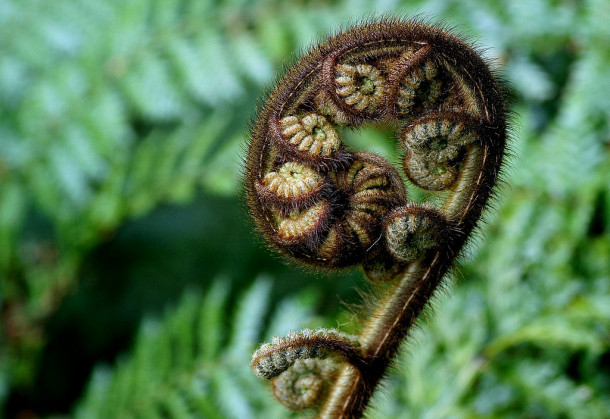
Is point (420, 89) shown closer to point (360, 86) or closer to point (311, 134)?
point (360, 86)

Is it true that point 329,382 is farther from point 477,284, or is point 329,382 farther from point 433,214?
point 477,284

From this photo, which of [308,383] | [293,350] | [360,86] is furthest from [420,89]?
[308,383]

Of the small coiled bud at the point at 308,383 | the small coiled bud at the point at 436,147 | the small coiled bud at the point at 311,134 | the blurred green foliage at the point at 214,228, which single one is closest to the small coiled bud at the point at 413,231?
the small coiled bud at the point at 436,147

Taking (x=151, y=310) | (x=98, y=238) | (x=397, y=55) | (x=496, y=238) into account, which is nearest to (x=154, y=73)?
(x=98, y=238)

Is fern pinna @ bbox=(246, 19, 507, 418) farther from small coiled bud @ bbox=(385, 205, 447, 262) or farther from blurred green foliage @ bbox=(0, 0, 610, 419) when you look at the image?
blurred green foliage @ bbox=(0, 0, 610, 419)

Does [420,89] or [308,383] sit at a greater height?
[420,89]

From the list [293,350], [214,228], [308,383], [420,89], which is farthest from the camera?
[214,228]

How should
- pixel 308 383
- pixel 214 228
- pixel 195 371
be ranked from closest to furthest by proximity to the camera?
pixel 308 383 → pixel 195 371 → pixel 214 228
